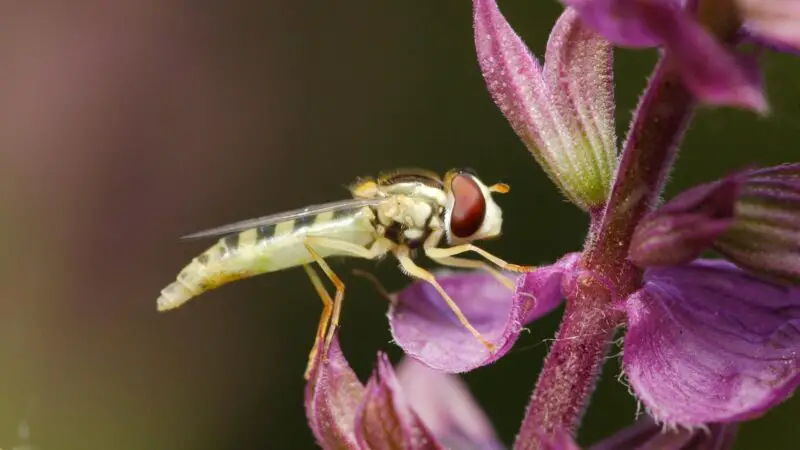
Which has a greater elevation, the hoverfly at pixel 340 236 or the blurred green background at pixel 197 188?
the blurred green background at pixel 197 188

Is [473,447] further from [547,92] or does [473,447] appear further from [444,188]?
[547,92]

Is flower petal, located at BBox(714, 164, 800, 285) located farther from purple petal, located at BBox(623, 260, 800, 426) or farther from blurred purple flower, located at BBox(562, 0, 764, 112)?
blurred purple flower, located at BBox(562, 0, 764, 112)

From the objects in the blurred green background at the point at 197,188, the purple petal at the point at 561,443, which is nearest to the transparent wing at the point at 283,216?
the purple petal at the point at 561,443

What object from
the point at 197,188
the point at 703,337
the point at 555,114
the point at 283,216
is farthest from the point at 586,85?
the point at 197,188

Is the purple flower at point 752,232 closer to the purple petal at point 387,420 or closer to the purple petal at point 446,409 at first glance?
the purple petal at point 387,420

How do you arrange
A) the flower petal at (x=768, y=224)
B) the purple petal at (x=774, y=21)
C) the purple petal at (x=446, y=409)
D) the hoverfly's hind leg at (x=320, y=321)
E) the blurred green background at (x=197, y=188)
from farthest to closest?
the blurred green background at (x=197, y=188)
the purple petal at (x=446, y=409)
the hoverfly's hind leg at (x=320, y=321)
the flower petal at (x=768, y=224)
the purple petal at (x=774, y=21)

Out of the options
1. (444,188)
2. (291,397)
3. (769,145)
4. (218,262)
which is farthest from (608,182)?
(291,397)

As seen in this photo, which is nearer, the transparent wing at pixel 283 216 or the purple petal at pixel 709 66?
the purple petal at pixel 709 66
